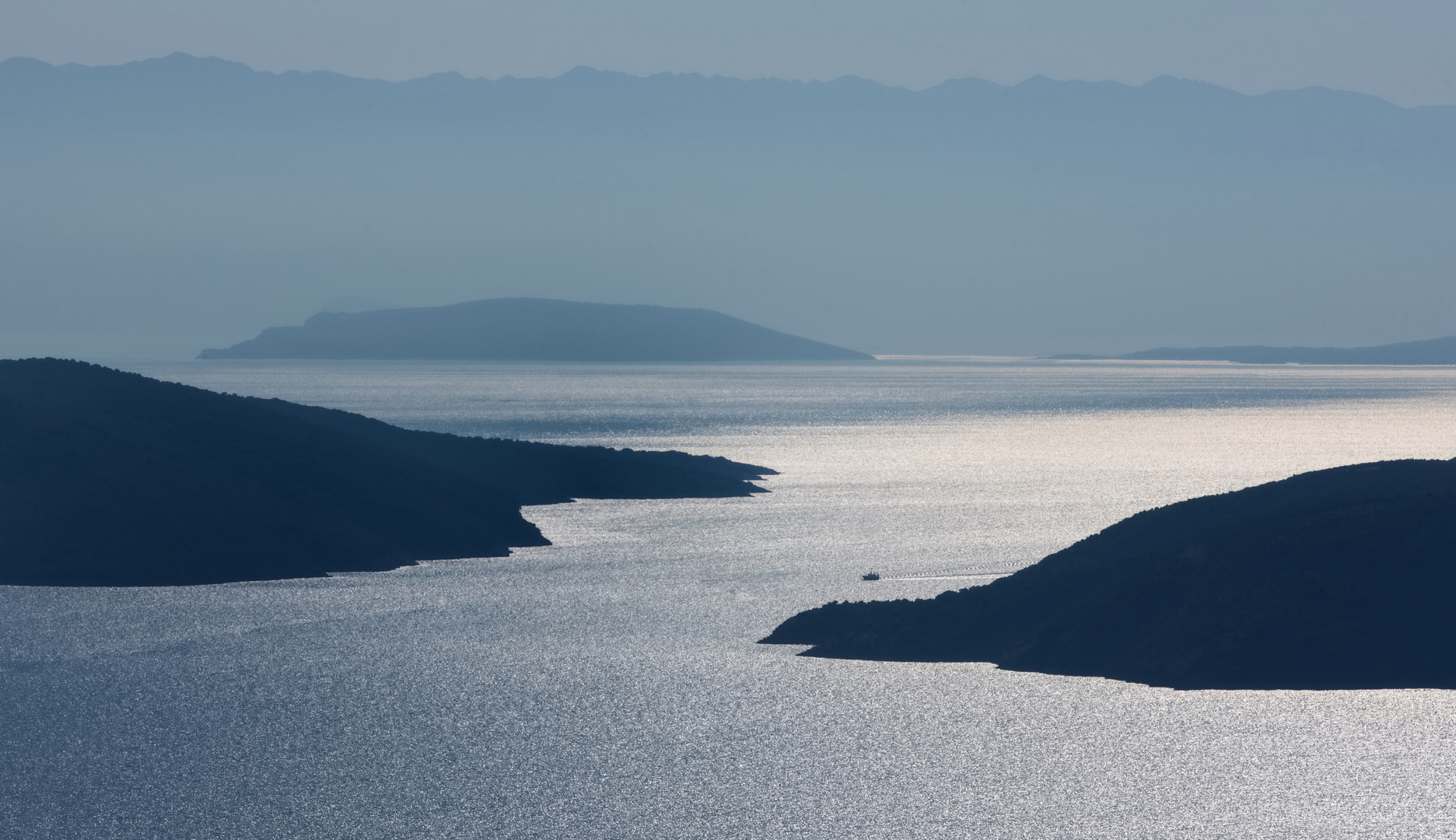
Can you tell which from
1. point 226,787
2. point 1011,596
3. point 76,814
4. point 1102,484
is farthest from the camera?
point 1102,484

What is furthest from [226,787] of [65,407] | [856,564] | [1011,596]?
[65,407]

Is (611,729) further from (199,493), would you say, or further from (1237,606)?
(199,493)

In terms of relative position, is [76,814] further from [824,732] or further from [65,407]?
[65,407]

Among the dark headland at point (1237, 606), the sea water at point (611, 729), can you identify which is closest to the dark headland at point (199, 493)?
the sea water at point (611, 729)

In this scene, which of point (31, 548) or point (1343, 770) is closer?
point (1343, 770)

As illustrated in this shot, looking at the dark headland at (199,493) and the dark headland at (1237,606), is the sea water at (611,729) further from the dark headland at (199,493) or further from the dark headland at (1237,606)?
the dark headland at (199,493)

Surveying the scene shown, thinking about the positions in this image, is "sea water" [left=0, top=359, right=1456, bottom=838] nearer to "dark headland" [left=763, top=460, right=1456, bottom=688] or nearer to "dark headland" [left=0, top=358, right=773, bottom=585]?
"dark headland" [left=763, top=460, right=1456, bottom=688]

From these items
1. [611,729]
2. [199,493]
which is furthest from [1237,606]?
[199,493]
